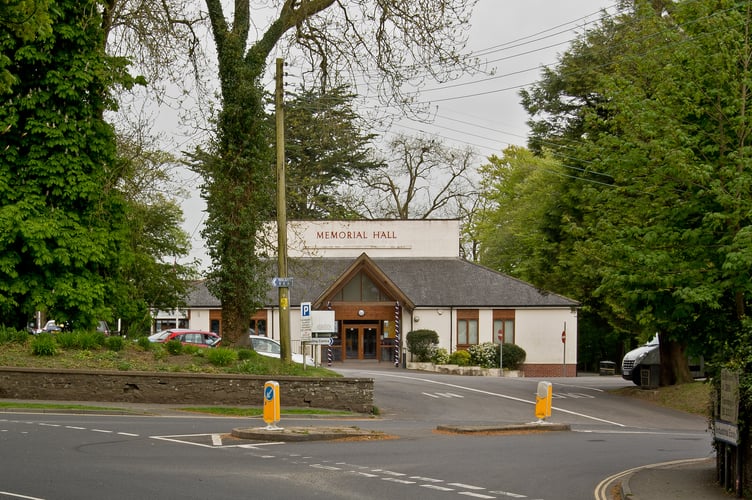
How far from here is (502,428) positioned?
22203mm

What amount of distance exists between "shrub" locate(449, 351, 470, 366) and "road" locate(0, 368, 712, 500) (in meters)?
22.8

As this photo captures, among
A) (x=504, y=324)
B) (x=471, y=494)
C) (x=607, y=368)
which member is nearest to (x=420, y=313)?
(x=504, y=324)

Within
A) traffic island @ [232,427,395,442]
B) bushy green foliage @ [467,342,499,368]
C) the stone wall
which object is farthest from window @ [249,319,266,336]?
traffic island @ [232,427,395,442]

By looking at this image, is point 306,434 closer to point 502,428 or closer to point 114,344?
point 502,428

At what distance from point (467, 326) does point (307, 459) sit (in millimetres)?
39187

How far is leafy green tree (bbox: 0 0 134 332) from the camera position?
27.2 metres

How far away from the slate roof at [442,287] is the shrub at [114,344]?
2584cm

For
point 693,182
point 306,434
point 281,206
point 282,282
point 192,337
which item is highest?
point 281,206

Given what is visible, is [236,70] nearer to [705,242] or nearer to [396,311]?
[705,242]

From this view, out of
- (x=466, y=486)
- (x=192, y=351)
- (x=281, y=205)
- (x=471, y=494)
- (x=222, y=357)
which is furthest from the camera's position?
(x=192, y=351)

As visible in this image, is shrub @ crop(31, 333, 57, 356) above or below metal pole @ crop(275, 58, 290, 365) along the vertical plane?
below

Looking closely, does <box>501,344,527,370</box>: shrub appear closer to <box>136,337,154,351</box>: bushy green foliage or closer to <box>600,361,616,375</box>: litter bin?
<box>600,361,616,375</box>: litter bin

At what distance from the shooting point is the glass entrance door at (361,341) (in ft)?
181

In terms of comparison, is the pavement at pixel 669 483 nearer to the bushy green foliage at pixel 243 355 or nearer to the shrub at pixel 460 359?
the bushy green foliage at pixel 243 355
